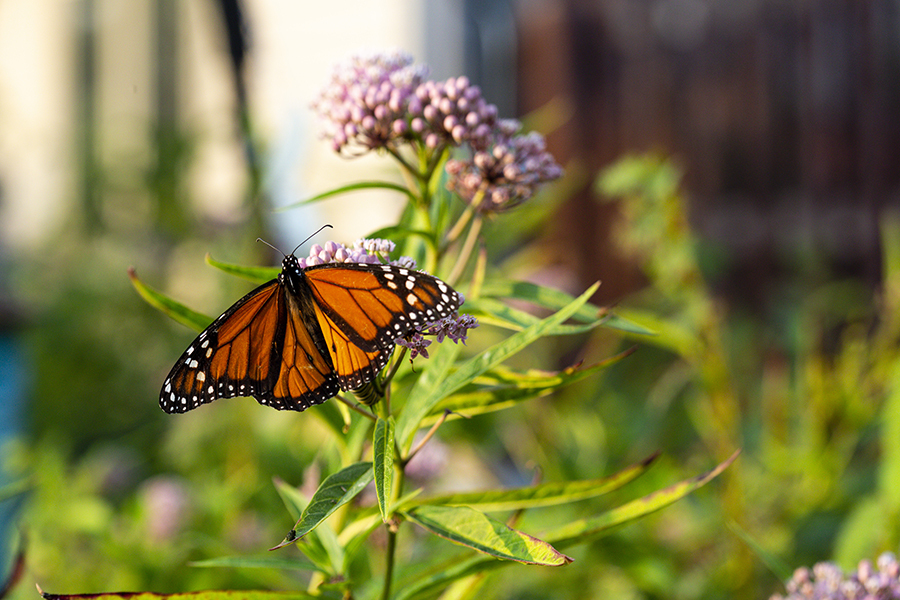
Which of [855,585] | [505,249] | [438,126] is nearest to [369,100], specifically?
[438,126]

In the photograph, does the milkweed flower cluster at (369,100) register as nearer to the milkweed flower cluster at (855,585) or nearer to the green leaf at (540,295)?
the green leaf at (540,295)

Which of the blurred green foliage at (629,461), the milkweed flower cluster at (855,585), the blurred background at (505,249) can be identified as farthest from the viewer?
the blurred background at (505,249)

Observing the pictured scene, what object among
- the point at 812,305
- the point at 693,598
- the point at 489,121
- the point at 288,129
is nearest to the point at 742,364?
the point at 812,305

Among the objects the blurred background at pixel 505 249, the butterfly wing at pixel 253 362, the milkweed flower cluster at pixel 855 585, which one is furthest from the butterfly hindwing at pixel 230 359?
the blurred background at pixel 505 249

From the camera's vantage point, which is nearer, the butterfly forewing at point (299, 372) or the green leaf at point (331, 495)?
the green leaf at point (331, 495)

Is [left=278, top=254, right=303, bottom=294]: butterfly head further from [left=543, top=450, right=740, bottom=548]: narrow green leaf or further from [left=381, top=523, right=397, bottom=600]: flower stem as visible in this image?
[left=543, top=450, right=740, bottom=548]: narrow green leaf

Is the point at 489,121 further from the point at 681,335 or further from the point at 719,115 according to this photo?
the point at 719,115

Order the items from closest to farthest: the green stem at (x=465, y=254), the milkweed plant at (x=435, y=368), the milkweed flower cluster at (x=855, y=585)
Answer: the milkweed plant at (x=435, y=368) < the milkweed flower cluster at (x=855, y=585) < the green stem at (x=465, y=254)
